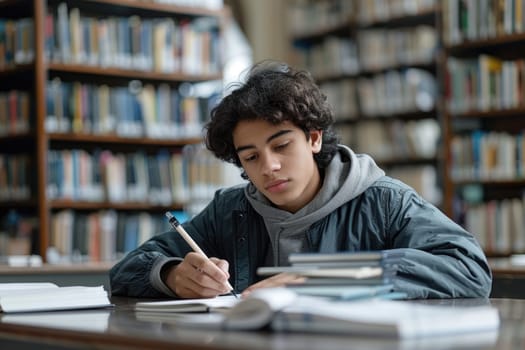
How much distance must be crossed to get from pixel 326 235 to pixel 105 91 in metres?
3.49

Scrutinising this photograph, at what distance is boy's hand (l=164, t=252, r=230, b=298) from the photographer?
73.3 inches

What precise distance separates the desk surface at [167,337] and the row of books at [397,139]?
485 centimetres

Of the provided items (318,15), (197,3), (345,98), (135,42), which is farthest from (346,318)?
(318,15)

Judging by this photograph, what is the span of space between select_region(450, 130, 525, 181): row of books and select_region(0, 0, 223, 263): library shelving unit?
1.54 m

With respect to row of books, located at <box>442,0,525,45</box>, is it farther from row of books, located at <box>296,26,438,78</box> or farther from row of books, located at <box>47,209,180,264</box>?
row of books, located at <box>47,209,180,264</box>

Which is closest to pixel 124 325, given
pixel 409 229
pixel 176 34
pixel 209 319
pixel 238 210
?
pixel 209 319

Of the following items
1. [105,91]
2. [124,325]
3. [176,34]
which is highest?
[176,34]

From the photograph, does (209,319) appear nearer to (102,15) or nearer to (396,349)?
(396,349)

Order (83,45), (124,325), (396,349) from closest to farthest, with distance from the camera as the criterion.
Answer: (396,349) → (124,325) → (83,45)

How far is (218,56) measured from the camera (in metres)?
5.86

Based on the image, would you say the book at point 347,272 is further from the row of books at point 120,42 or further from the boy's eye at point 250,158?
the row of books at point 120,42

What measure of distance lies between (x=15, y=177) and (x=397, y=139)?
267 centimetres

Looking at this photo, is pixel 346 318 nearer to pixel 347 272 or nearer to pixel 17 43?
pixel 347 272

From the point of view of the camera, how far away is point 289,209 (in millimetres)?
2211
